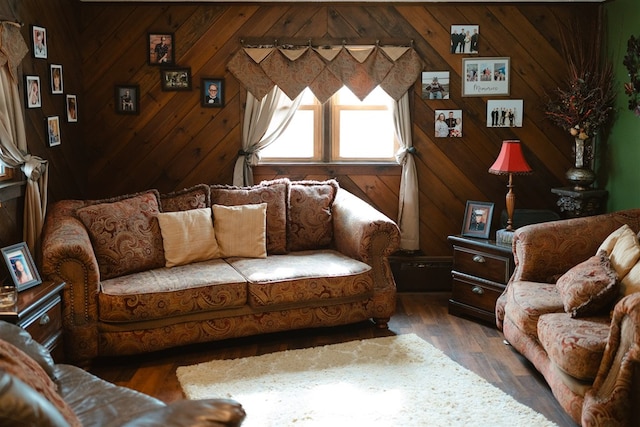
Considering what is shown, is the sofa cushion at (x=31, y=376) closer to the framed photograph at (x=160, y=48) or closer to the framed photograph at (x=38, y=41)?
the framed photograph at (x=38, y=41)

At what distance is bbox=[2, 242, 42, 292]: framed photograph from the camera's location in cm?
376

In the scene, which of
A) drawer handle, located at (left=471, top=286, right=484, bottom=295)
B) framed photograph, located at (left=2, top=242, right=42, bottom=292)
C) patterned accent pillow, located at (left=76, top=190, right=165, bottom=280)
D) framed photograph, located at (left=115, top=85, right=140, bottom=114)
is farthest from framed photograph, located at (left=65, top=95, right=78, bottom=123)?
drawer handle, located at (left=471, top=286, right=484, bottom=295)

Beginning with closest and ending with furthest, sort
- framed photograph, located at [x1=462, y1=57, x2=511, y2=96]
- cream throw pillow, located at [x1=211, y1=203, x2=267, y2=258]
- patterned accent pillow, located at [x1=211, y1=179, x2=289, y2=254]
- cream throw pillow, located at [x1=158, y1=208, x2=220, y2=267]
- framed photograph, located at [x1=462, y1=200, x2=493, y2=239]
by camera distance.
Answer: cream throw pillow, located at [x1=158, y1=208, x2=220, y2=267] → cream throw pillow, located at [x1=211, y1=203, x2=267, y2=258] → patterned accent pillow, located at [x1=211, y1=179, x2=289, y2=254] → framed photograph, located at [x1=462, y1=200, x2=493, y2=239] → framed photograph, located at [x1=462, y1=57, x2=511, y2=96]

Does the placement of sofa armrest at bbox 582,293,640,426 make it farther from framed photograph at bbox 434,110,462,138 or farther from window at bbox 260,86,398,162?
window at bbox 260,86,398,162

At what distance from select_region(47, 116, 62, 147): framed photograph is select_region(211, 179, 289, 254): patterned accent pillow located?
107 centimetres

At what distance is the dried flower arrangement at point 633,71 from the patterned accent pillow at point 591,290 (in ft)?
5.04

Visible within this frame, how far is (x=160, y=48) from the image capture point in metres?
5.43

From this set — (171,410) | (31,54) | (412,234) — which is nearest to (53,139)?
(31,54)

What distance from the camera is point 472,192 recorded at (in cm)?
569

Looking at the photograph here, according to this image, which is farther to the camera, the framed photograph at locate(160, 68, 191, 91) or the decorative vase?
the framed photograph at locate(160, 68, 191, 91)

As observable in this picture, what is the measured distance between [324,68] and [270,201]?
44.7 inches

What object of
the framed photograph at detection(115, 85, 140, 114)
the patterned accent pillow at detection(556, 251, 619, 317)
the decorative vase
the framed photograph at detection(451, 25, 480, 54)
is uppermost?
the framed photograph at detection(451, 25, 480, 54)

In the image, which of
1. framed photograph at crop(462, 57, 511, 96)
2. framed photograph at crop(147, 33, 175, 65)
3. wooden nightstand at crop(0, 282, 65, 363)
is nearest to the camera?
wooden nightstand at crop(0, 282, 65, 363)

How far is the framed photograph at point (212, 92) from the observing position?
5.49 meters
